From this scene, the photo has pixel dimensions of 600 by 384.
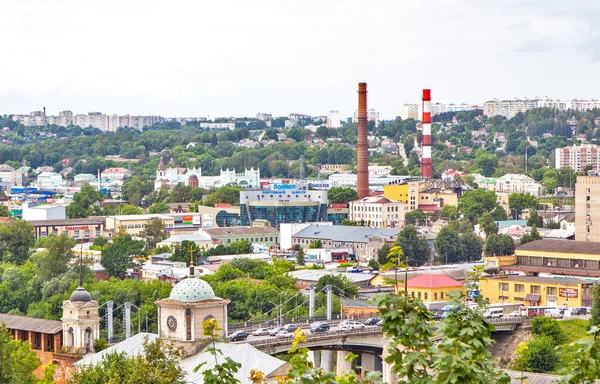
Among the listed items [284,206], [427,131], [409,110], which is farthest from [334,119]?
[284,206]

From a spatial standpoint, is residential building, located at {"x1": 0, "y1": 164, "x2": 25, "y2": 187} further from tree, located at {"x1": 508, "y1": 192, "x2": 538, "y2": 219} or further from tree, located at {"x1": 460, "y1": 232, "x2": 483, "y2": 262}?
tree, located at {"x1": 460, "y1": 232, "x2": 483, "y2": 262}

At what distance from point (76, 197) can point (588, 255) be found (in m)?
45.4

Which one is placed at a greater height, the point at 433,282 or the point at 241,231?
the point at 433,282

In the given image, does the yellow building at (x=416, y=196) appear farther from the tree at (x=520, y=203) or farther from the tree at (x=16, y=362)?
the tree at (x=16, y=362)

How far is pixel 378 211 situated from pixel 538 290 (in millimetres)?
29642

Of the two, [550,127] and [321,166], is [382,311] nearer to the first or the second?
[321,166]

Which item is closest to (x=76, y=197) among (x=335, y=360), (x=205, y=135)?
(x=335, y=360)

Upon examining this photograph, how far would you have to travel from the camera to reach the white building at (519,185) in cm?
9612

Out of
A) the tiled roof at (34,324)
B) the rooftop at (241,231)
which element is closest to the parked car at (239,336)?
the tiled roof at (34,324)

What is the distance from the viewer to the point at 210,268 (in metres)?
50.0

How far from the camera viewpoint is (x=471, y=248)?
193 feet

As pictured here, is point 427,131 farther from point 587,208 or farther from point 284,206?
point 587,208

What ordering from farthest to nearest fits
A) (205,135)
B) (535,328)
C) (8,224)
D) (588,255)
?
(205,135), (8,224), (588,255), (535,328)

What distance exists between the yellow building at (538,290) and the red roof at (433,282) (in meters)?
0.93
